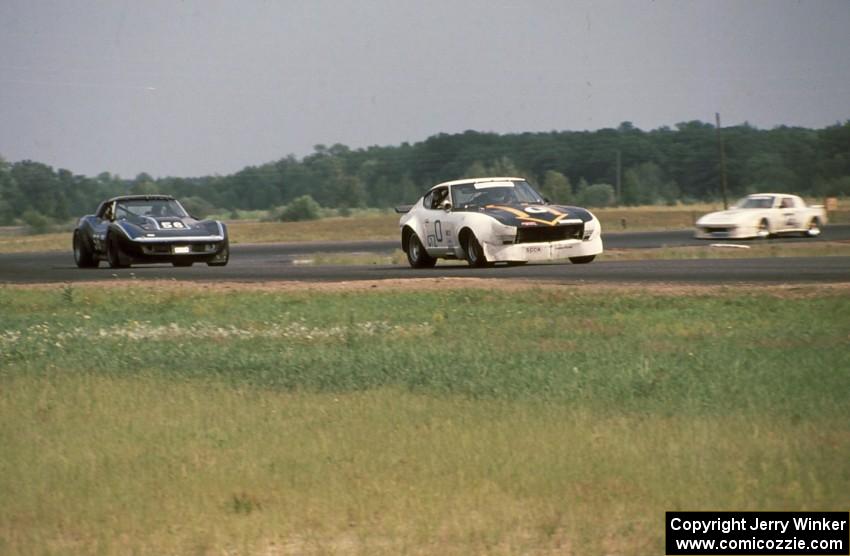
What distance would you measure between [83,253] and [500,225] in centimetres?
1064

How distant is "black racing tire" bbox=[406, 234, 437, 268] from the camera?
26406 millimetres

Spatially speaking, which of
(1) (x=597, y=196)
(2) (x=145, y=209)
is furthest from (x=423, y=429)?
(1) (x=597, y=196)

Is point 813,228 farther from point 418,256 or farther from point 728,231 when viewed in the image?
point 418,256

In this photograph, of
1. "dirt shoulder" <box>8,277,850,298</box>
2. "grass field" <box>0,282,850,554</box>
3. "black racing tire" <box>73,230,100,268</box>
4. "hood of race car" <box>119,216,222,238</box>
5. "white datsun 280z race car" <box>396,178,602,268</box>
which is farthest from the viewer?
"black racing tire" <box>73,230,100,268</box>

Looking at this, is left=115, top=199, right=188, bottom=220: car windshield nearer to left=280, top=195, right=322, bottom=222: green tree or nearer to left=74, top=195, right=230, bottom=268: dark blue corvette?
left=74, top=195, right=230, bottom=268: dark blue corvette

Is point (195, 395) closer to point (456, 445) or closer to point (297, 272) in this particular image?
point (456, 445)

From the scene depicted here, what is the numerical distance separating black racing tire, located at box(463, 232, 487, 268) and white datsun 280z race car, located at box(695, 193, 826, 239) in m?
15.3

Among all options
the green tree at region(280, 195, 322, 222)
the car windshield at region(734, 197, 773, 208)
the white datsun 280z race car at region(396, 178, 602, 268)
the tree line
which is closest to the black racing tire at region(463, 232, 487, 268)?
the white datsun 280z race car at region(396, 178, 602, 268)

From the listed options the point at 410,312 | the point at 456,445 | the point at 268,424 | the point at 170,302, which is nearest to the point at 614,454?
the point at 456,445

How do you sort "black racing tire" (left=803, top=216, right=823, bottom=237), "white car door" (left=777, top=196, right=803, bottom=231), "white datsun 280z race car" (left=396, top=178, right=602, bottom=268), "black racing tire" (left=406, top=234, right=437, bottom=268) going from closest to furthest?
"white datsun 280z race car" (left=396, top=178, right=602, bottom=268) → "black racing tire" (left=406, top=234, right=437, bottom=268) → "white car door" (left=777, top=196, right=803, bottom=231) → "black racing tire" (left=803, top=216, right=823, bottom=237)

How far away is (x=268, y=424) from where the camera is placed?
9.65 metres

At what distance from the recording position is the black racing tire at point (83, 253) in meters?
29.9

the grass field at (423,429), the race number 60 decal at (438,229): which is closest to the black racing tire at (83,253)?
the race number 60 decal at (438,229)

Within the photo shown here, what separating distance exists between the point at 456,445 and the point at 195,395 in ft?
10.1
